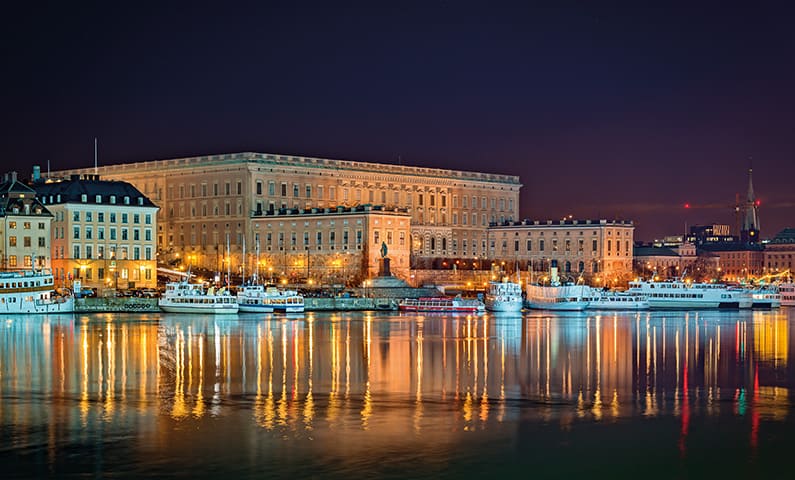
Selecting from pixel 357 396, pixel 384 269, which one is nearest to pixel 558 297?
pixel 384 269

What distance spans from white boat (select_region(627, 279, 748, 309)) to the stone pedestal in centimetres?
2528

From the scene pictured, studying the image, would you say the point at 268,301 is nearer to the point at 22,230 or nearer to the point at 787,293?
the point at 22,230

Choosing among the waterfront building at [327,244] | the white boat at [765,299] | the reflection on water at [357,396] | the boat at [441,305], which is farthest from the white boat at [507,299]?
the reflection on water at [357,396]

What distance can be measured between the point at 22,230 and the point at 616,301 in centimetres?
5624

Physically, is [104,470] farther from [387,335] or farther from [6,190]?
[6,190]

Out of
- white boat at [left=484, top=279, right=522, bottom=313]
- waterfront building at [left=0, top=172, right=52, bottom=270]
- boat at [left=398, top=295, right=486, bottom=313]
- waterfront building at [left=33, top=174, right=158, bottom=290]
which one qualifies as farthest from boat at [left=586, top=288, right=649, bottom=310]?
waterfront building at [left=0, top=172, right=52, bottom=270]

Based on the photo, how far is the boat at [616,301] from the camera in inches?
5123

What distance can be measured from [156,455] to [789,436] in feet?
61.6

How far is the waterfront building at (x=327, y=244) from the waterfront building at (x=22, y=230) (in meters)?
32.1

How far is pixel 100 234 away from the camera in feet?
408

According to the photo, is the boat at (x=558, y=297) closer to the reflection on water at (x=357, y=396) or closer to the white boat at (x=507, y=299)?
the white boat at (x=507, y=299)

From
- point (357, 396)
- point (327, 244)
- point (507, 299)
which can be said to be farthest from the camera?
point (327, 244)

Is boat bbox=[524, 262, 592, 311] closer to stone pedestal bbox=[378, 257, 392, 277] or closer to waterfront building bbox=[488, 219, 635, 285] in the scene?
stone pedestal bbox=[378, 257, 392, 277]

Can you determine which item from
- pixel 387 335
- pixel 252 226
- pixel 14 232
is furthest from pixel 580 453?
pixel 252 226
